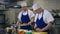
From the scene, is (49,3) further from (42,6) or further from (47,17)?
(47,17)

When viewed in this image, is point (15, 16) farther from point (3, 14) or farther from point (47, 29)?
point (47, 29)

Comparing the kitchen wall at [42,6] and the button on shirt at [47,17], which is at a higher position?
the kitchen wall at [42,6]

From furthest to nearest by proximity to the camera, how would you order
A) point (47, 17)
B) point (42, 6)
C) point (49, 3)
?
point (49, 3) < point (42, 6) < point (47, 17)

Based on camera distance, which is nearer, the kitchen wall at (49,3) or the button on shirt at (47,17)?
the button on shirt at (47,17)

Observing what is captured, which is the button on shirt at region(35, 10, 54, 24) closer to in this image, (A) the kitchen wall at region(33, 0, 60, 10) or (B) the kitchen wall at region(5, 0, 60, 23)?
(B) the kitchen wall at region(5, 0, 60, 23)

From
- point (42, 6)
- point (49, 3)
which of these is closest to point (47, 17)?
point (42, 6)

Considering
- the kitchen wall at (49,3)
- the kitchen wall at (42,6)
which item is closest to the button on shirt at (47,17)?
the kitchen wall at (42,6)

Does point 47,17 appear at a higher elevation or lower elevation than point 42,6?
lower

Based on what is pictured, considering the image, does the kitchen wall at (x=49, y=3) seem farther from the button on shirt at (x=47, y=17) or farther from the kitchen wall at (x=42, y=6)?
the button on shirt at (x=47, y=17)

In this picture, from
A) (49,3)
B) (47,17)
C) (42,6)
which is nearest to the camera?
(47,17)

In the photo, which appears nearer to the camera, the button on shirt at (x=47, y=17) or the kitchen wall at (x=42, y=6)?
the button on shirt at (x=47, y=17)

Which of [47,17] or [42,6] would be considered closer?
[47,17]

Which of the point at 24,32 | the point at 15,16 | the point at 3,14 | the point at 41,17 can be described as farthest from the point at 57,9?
the point at 24,32

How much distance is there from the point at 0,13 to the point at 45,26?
1.23 meters
